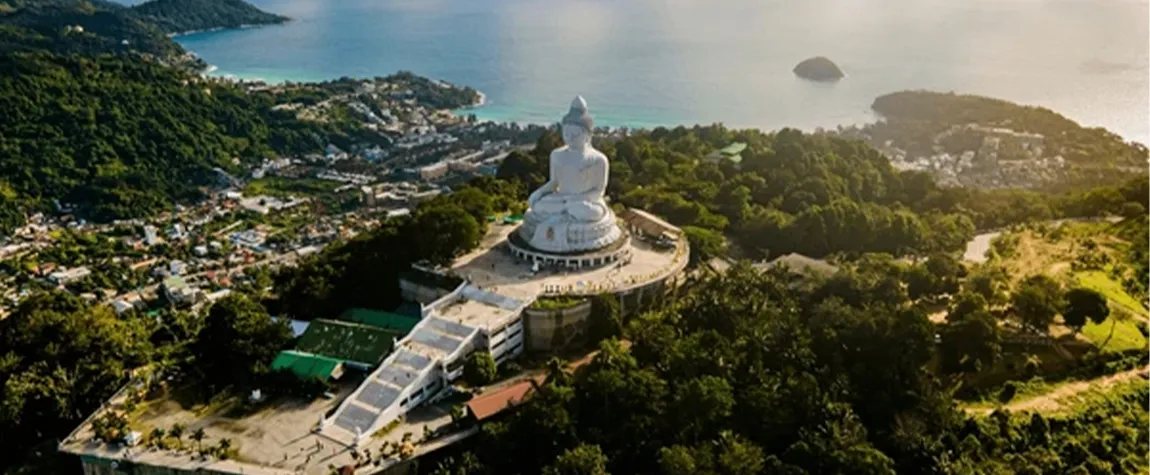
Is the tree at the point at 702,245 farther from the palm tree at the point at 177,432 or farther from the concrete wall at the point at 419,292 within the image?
the palm tree at the point at 177,432

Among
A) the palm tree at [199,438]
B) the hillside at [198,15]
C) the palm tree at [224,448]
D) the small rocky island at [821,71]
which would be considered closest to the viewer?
the palm tree at [224,448]

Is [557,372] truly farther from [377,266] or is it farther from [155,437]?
[155,437]

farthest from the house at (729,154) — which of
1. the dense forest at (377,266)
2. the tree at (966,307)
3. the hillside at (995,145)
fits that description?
the tree at (966,307)

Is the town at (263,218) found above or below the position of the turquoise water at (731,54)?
below

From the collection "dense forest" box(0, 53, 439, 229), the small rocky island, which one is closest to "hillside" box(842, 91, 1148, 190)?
the small rocky island

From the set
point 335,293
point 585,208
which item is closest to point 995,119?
point 585,208

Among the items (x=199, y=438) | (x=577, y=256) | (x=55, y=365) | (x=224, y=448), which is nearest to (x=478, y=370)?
(x=577, y=256)

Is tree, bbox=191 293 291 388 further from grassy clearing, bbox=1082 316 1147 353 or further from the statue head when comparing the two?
grassy clearing, bbox=1082 316 1147 353
